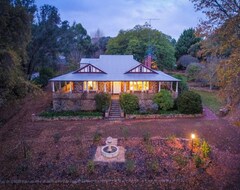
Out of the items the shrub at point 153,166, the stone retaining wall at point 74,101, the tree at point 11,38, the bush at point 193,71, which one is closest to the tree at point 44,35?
the stone retaining wall at point 74,101

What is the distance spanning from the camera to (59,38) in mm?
37906

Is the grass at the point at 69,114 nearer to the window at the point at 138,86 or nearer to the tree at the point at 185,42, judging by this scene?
the window at the point at 138,86

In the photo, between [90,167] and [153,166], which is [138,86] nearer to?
[153,166]

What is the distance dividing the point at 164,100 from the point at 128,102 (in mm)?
3974

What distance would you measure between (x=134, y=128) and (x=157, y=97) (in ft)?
20.7

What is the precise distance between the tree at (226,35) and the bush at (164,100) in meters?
10.7

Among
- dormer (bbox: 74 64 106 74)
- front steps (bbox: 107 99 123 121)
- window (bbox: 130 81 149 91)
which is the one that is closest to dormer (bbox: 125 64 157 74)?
window (bbox: 130 81 149 91)

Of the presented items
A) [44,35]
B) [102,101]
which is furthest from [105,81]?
[44,35]

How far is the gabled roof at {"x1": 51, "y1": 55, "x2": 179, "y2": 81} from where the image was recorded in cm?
2608

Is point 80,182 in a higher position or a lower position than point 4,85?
lower

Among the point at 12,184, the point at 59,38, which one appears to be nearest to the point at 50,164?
the point at 12,184

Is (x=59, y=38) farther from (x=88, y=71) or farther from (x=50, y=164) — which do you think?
(x=50, y=164)

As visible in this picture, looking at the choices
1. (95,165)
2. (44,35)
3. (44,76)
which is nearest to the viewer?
(95,165)

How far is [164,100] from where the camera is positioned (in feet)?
78.3
